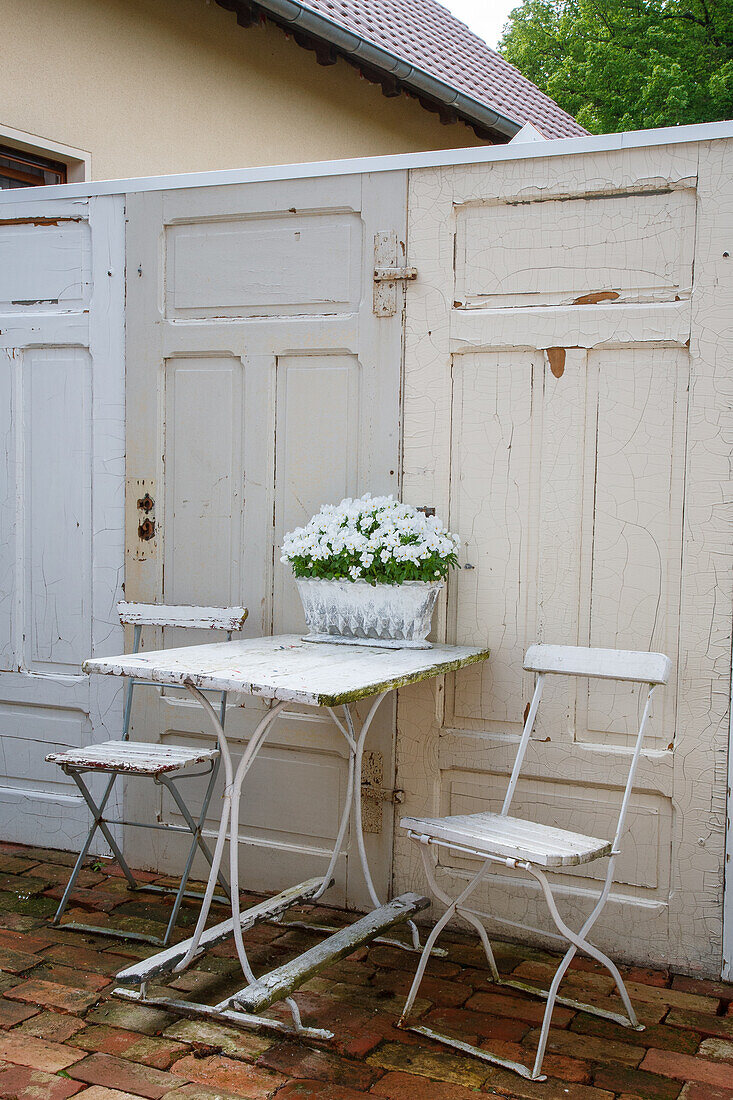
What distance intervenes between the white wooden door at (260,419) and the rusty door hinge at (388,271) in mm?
30

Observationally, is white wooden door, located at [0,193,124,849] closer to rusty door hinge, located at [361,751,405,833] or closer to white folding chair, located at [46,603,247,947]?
white folding chair, located at [46,603,247,947]

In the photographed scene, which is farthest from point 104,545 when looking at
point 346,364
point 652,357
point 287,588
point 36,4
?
point 36,4

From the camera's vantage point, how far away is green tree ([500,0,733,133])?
18.9m

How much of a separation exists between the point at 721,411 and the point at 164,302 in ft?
7.14

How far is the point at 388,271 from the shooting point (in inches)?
154

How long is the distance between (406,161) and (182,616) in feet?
6.03

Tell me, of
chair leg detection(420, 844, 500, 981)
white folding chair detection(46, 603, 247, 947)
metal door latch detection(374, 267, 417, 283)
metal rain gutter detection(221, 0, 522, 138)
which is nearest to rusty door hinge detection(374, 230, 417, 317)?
metal door latch detection(374, 267, 417, 283)

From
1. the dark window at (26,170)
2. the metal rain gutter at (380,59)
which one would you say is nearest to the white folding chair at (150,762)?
the dark window at (26,170)

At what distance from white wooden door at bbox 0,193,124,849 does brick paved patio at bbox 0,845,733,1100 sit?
89 centimetres

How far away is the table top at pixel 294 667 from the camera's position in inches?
109

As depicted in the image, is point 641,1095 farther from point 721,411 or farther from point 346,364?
point 346,364

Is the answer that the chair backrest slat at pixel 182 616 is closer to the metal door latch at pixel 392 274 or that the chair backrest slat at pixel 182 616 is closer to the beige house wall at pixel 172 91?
the metal door latch at pixel 392 274

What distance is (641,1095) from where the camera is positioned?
2.79 metres

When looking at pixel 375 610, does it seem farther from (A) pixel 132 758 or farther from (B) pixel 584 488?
(A) pixel 132 758
